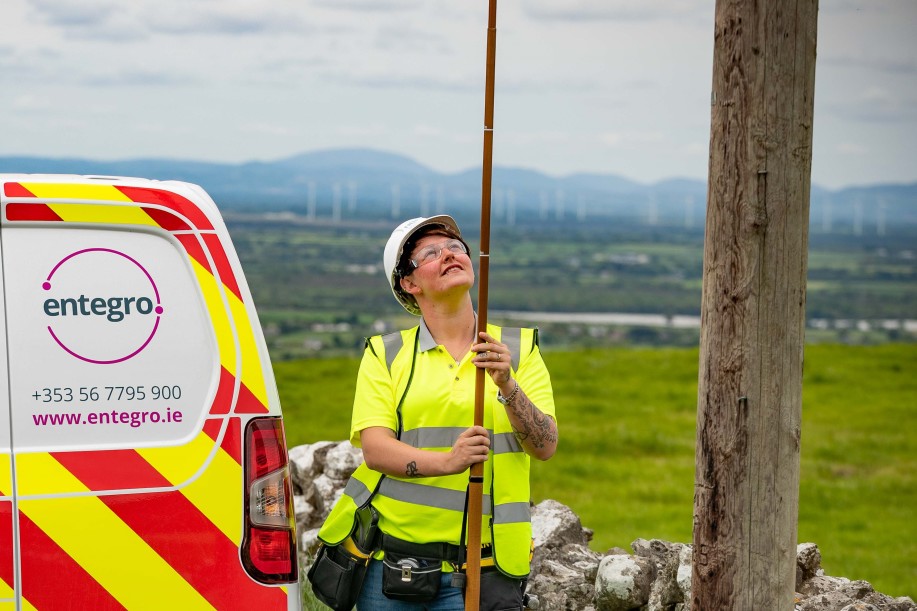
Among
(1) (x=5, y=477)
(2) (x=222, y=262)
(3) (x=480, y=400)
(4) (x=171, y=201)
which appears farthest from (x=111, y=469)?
(3) (x=480, y=400)

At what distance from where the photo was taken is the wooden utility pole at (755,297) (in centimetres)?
372

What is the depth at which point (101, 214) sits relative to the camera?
344 cm

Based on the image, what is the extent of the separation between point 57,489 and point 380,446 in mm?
1041

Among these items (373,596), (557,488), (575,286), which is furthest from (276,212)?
(373,596)

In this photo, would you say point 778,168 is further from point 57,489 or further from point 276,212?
point 276,212

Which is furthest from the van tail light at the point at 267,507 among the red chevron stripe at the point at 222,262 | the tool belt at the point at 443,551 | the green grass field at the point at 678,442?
the green grass field at the point at 678,442

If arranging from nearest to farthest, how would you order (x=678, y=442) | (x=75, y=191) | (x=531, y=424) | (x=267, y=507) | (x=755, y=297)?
1. (x=75, y=191)
2. (x=267, y=507)
3. (x=755, y=297)
4. (x=531, y=424)
5. (x=678, y=442)

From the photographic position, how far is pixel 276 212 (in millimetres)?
130375

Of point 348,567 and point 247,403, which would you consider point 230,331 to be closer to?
point 247,403

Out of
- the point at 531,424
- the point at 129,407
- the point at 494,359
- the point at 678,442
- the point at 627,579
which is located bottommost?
the point at 678,442

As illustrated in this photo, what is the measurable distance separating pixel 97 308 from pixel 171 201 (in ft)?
1.22

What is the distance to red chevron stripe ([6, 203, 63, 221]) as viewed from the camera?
3406mm

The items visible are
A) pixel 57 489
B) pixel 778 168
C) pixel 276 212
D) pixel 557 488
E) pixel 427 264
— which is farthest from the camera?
pixel 276 212

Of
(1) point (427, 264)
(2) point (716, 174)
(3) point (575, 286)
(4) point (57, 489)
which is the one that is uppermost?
(2) point (716, 174)
